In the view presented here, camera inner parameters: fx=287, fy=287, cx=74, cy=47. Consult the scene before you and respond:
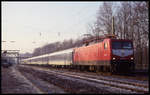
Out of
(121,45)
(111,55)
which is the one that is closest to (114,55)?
(111,55)

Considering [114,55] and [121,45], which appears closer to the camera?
[114,55]

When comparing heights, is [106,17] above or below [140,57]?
above

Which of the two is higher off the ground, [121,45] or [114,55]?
[121,45]

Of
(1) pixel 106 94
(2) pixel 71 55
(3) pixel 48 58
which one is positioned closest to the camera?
(1) pixel 106 94

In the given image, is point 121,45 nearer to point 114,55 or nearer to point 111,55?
point 114,55

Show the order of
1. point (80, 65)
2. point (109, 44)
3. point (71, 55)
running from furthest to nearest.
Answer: point (71, 55) < point (80, 65) < point (109, 44)

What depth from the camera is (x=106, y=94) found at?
496 inches

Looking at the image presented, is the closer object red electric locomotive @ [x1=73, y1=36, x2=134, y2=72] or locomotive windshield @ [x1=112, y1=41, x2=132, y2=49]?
red electric locomotive @ [x1=73, y1=36, x2=134, y2=72]

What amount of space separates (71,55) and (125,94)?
Result: 30133mm

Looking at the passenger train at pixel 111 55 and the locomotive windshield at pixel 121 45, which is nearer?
the passenger train at pixel 111 55

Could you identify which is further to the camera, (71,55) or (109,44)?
(71,55)

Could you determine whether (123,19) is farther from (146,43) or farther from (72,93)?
(72,93)

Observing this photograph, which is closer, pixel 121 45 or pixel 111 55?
pixel 111 55

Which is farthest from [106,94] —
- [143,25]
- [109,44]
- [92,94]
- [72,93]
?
[143,25]
